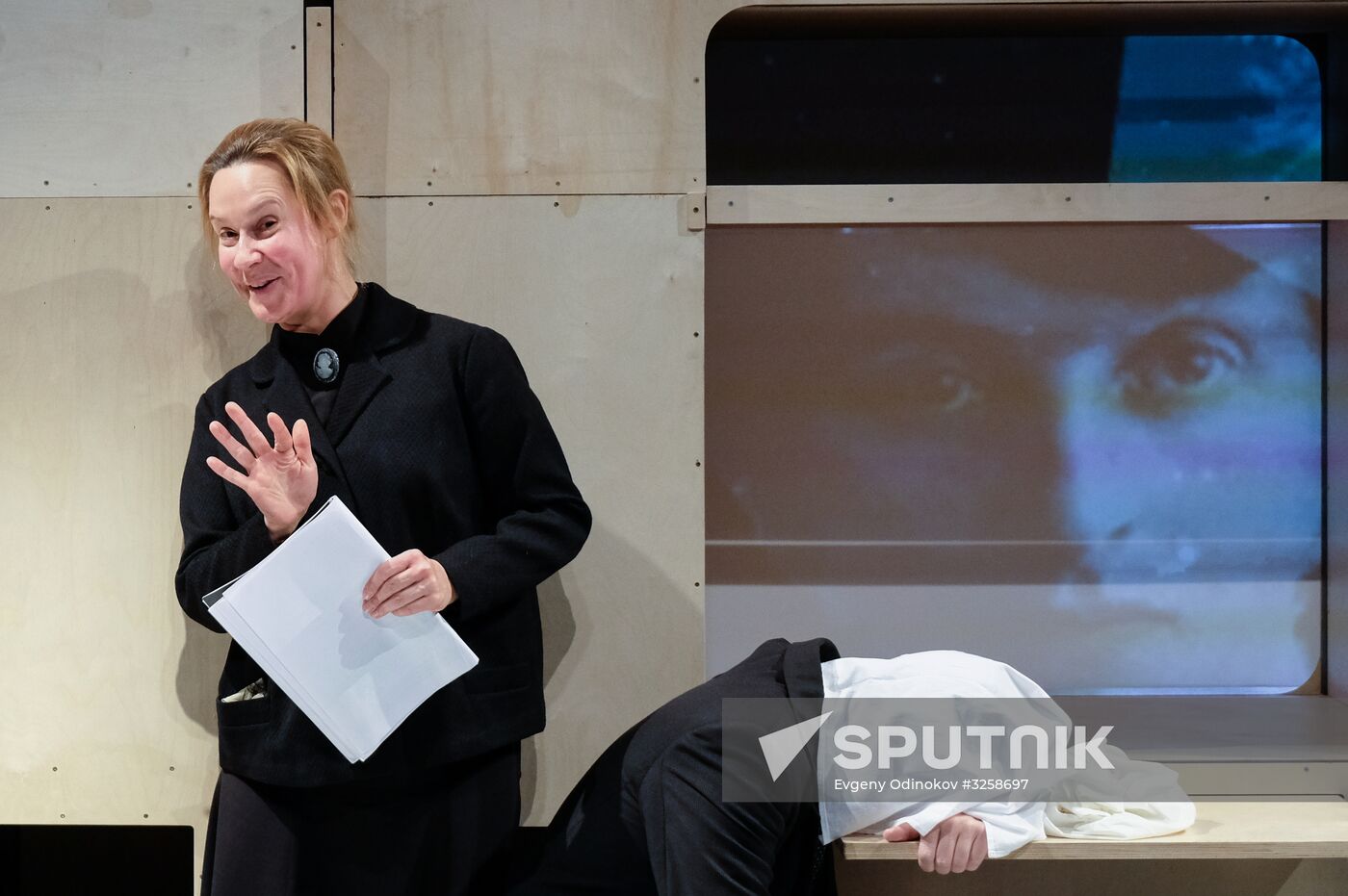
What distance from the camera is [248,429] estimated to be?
1645mm

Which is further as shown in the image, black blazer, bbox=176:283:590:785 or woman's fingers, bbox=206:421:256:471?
black blazer, bbox=176:283:590:785

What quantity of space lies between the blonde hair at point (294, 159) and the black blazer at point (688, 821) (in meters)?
0.97

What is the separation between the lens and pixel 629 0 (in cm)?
233

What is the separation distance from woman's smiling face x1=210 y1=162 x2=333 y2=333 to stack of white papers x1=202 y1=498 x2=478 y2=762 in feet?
1.25

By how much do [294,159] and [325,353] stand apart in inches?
12.0

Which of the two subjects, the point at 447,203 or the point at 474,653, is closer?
the point at 474,653

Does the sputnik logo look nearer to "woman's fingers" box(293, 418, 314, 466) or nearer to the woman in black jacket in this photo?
the woman in black jacket

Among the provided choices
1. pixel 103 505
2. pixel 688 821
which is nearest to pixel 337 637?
pixel 688 821

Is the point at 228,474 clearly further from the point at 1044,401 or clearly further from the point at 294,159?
the point at 1044,401

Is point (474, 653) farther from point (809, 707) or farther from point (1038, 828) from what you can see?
point (1038, 828)

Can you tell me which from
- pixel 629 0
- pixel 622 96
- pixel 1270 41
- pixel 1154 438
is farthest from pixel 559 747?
pixel 1270 41

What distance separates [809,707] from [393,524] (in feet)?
2.28

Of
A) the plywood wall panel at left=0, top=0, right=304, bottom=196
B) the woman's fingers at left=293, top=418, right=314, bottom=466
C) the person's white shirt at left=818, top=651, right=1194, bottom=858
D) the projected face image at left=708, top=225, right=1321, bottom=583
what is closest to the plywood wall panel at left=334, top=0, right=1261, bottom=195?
the plywood wall panel at left=0, top=0, right=304, bottom=196

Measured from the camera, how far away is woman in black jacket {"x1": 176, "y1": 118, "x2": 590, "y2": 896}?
5.95ft
